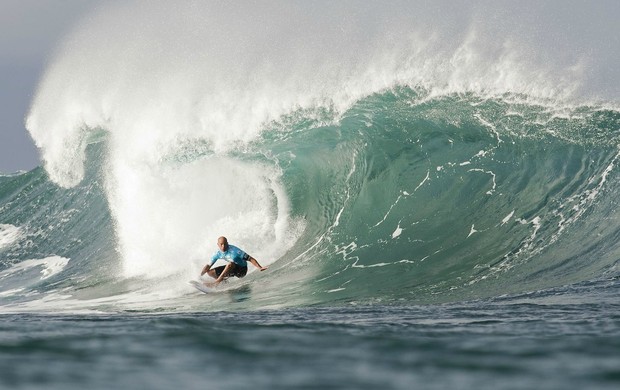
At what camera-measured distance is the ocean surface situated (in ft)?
17.2

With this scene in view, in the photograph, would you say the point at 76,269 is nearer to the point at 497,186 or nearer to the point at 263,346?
the point at 497,186

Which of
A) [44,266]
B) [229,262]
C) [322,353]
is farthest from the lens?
[44,266]

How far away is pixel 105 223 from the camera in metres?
17.4

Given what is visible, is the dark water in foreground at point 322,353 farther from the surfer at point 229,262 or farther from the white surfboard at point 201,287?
the surfer at point 229,262

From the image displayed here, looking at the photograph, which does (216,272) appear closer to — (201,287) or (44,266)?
(201,287)

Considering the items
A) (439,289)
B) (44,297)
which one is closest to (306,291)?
(439,289)

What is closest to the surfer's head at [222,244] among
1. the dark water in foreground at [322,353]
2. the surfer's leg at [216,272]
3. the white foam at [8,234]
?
the surfer's leg at [216,272]

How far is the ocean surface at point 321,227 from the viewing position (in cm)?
525

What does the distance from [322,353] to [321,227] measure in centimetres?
925

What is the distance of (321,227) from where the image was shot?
1461 centimetres

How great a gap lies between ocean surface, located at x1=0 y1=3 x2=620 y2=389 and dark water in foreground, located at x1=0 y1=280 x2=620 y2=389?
0.03 m

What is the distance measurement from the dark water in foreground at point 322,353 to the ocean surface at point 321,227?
3 centimetres

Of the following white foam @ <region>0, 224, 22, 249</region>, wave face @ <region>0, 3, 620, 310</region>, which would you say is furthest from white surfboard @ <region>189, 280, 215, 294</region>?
white foam @ <region>0, 224, 22, 249</region>

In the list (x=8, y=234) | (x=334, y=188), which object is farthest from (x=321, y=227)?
(x=8, y=234)
